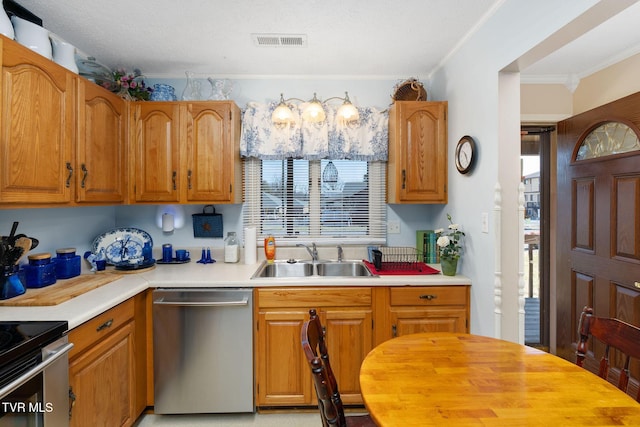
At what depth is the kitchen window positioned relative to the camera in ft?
9.41

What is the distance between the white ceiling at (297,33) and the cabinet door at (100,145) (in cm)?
40

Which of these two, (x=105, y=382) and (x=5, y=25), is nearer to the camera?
(x=5, y=25)

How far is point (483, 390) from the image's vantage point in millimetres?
1012

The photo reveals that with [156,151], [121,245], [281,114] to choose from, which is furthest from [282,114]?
[121,245]

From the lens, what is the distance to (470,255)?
2.18 m

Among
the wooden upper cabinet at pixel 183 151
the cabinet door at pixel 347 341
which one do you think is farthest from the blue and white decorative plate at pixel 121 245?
the cabinet door at pixel 347 341

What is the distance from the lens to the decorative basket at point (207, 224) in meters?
2.79

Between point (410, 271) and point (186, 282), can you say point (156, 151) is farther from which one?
point (410, 271)

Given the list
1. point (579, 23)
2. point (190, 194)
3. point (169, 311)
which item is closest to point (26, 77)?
point (190, 194)

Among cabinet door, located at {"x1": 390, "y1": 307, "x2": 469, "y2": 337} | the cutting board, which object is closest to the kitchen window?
cabinet door, located at {"x1": 390, "y1": 307, "x2": 469, "y2": 337}

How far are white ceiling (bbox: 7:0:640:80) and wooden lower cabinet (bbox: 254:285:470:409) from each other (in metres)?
1.67

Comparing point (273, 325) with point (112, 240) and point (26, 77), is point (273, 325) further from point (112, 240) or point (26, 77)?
point (26, 77)

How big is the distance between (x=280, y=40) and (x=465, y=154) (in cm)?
147

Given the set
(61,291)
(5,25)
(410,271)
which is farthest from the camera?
(410,271)
